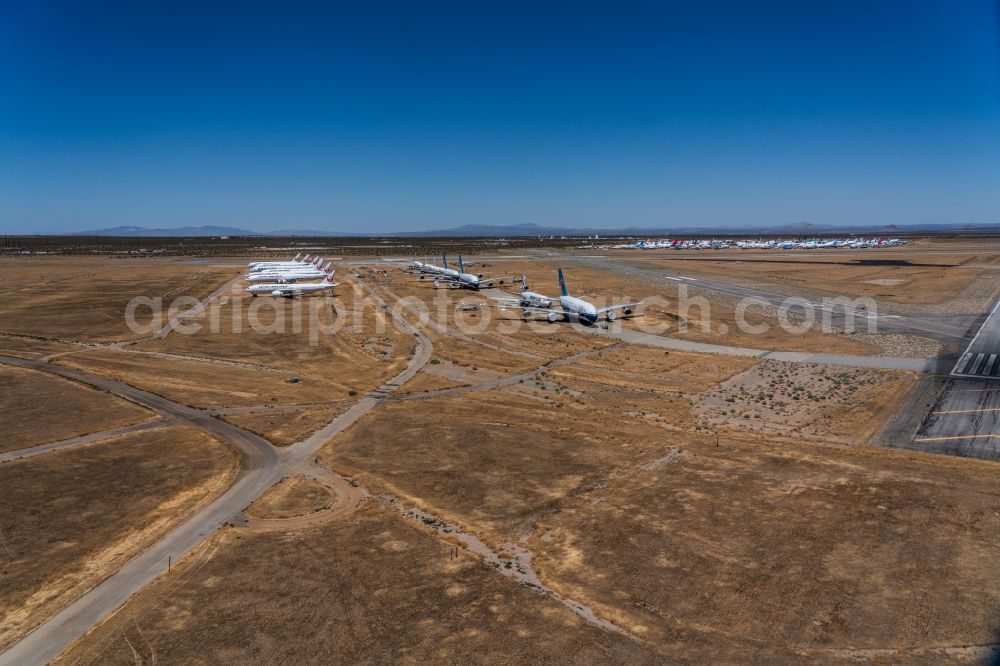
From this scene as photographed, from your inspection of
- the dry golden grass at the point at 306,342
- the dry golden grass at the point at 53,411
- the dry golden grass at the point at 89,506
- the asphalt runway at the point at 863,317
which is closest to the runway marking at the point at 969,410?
the asphalt runway at the point at 863,317

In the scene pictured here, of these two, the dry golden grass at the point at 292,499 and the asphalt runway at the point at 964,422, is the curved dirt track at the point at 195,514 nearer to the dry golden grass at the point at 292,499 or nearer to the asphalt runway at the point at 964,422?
the dry golden grass at the point at 292,499

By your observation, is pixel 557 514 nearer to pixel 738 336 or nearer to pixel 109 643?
pixel 109 643

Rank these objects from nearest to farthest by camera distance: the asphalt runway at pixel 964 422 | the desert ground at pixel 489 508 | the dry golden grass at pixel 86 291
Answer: the desert ground at pixel 489 508 < the asphalt runway at pixel 964 422 < the dry golden grass at pixel 86 291

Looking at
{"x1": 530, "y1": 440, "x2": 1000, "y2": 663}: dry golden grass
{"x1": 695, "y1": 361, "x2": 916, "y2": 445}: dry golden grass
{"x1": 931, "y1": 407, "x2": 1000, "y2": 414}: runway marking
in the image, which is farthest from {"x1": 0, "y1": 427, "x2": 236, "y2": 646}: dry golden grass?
{"x1": 931, "y1": 407, "x2": 1000, "y2": 414}: runway marking

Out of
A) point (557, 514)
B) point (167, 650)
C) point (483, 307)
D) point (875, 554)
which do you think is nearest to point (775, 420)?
point (875, 554)

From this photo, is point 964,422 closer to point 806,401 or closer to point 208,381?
point 806,401

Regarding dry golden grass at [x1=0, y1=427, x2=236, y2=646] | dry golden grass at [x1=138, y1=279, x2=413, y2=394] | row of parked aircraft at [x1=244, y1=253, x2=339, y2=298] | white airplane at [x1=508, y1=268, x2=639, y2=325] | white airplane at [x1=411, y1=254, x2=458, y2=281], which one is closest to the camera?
dry golden grass at [x1=0, y1=427, x2=236, y2=646]

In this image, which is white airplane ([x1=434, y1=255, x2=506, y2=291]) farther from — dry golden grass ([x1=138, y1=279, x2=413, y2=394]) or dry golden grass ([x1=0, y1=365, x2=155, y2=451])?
dry golden grass ([x1=0, y1=365, x2=155, y2=451])
